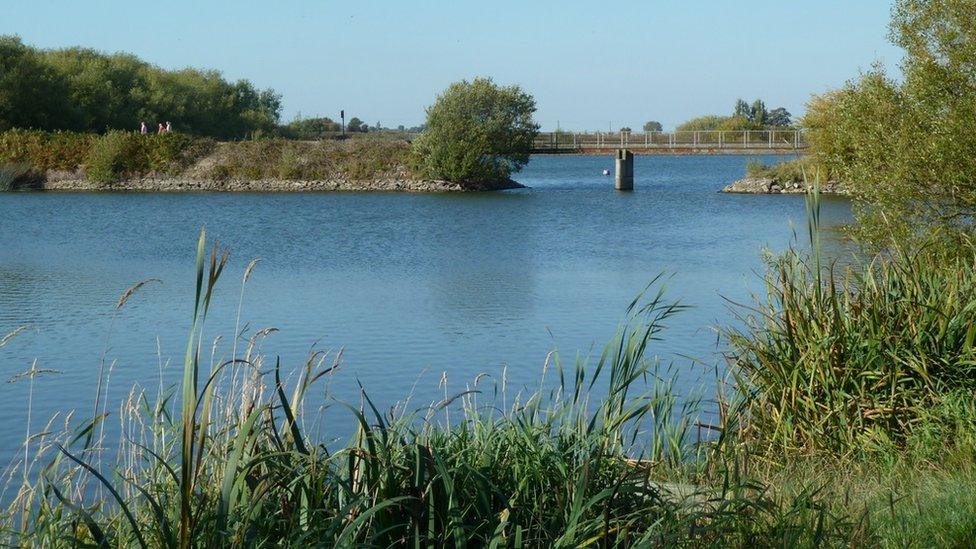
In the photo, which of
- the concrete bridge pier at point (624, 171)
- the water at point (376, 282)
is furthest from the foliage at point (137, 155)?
the concrete bridge pier at point (624, 171)

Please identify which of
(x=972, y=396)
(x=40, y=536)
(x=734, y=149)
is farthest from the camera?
(x=734, y=149)

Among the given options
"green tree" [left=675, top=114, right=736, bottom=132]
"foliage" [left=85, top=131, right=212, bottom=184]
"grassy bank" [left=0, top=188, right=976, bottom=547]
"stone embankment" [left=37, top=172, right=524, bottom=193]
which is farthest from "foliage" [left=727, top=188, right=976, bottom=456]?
"green tree" [left=675, top=114, right=736, bottom=132]

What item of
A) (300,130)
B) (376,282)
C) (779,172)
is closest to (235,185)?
(779,172)

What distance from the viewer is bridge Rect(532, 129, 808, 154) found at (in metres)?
64.4

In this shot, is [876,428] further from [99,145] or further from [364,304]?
[99,145]

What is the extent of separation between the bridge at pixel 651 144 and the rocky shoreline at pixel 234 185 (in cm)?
608

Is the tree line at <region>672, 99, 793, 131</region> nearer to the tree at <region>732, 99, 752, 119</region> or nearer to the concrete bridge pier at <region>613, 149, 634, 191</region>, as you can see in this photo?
the tree at <region>732, 99, 752, 119</region>

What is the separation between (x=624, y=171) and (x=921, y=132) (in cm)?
4491

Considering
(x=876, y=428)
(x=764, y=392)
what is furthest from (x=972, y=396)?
(x=764, y=392)

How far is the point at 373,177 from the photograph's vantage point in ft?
198

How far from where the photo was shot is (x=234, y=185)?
6062 centimetres

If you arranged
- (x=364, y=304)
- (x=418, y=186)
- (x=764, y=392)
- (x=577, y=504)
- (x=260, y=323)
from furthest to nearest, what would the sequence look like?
(x=418, y=186), (x=364, y=304), (x=260, y=323), (x=764, y=392), (x=577, y=504)

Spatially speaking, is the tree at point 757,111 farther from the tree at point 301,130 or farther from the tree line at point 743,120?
the tree at point 301,130

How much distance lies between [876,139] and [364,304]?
28.7 feet
